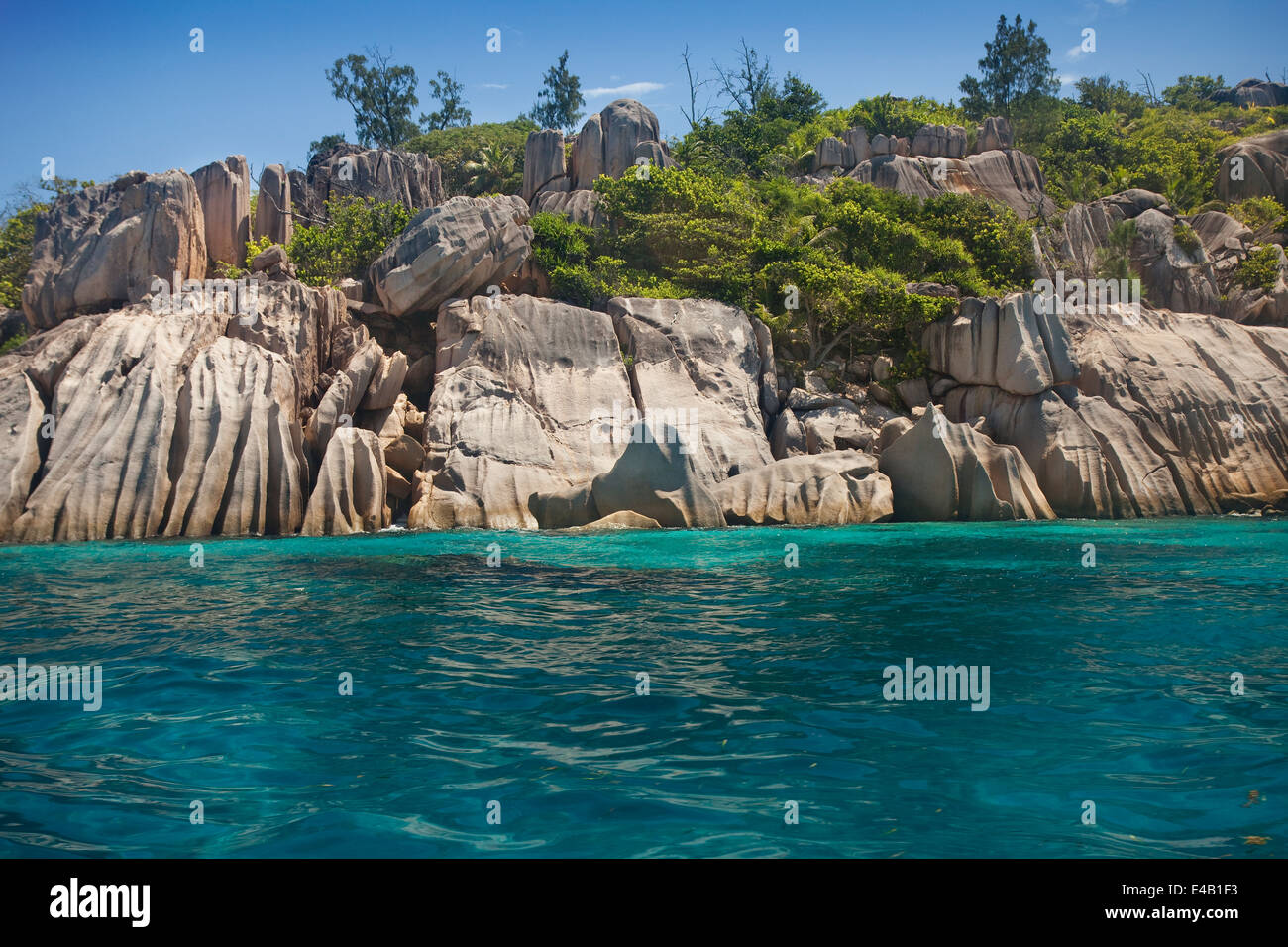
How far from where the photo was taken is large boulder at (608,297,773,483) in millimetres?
24391

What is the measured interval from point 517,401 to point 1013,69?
140 ft

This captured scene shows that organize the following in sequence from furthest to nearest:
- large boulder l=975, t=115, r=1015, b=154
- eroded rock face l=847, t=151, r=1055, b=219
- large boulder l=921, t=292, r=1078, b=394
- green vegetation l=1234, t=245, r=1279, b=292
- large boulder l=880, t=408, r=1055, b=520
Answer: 1. large boulder l=975, t=115, r=1015, b=154
2. eroded rock face l=847, t=151, r=1055, b=219
3. green vegetation l=1234, t=245, r=1279, b=292
4. large boulder l=921, t=292, r=1078, b=394
5. large boulder l=880, t=408, r=1055, b=520

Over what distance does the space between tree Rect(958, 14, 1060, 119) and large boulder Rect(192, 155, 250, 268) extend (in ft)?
134

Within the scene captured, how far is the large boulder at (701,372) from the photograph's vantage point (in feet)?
80.0

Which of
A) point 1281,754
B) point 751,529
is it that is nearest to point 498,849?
point 1281,754

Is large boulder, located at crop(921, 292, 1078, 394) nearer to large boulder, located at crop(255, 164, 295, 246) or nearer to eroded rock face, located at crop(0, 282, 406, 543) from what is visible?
eroded rock face, located at crop(0, 282, 406, 543)

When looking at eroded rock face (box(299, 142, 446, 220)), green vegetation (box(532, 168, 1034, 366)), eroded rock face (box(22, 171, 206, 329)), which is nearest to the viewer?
eroded rock face (box(22, 171, 206, 329))

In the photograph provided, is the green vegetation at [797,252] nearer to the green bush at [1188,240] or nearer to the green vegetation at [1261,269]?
the green bush at [1188,240]

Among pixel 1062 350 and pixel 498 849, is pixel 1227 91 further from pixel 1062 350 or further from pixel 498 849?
pixel 498 849

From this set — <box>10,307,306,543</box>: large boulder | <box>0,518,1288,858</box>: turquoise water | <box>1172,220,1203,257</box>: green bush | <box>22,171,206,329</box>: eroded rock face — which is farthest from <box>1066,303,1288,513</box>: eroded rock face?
<box>22,171,206,329</box>: eroded rock face

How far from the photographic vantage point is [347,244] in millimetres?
27531

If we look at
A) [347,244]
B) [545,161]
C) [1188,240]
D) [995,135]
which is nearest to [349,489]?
[347,244]

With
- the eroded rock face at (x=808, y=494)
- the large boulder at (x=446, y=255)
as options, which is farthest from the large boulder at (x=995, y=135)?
the eroded rock face at (x=808, y=494)

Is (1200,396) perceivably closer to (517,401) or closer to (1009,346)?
(1009,346)
